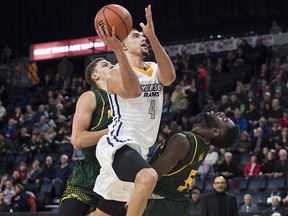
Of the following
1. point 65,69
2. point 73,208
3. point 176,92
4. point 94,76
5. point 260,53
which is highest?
point 65,69

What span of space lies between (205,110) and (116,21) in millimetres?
11803

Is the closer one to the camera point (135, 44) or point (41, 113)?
point (135, 44)

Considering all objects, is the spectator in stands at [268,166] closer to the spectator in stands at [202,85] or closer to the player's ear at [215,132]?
the spectator in stands at [202,85]

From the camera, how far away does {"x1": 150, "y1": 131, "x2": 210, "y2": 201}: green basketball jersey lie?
17.6 ft

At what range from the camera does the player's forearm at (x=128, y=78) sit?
16.9 ft

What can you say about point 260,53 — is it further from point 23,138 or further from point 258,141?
point 23,138

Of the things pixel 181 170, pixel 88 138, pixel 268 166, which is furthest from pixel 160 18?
pixel 181 170

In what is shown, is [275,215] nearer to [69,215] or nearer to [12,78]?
[69,215]

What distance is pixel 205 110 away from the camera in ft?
56.2

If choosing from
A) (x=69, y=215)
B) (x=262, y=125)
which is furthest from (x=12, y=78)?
(x=69, y=215)

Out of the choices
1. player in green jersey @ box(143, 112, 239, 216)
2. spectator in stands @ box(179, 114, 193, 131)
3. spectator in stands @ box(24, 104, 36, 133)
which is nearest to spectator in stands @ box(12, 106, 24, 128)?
spectator in stands @ box(24, 104, 36, 133)

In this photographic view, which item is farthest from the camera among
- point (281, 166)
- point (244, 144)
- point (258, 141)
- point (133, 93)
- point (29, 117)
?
point (29, 117)

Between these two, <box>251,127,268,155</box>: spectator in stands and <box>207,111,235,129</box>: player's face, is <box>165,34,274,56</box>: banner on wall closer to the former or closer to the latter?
<box>251,127,268,155</box>: spectator in stands

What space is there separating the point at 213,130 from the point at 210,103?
40.8ft
